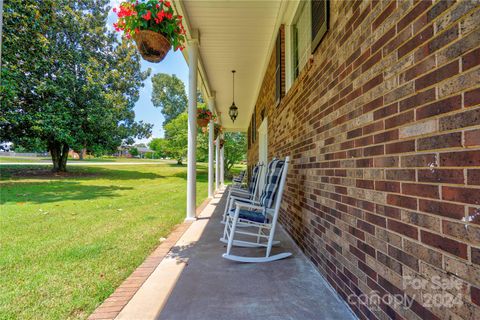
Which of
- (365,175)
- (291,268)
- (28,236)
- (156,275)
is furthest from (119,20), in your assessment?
(28,236)

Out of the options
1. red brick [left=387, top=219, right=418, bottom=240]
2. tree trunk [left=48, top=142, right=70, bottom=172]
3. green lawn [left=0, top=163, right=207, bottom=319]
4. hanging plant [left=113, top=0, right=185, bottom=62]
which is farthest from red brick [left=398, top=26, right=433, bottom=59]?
tree trunk [left=48, top=142, right=70, bottom=172]

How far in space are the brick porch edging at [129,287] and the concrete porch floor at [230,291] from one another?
51mm

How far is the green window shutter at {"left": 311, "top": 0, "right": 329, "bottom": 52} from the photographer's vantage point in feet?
7.01

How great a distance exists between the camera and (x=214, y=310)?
1.70 meters

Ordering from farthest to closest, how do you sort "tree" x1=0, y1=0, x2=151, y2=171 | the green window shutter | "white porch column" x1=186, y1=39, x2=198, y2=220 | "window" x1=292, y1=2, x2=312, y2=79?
"tree" x1=0, y1=0, x2=151, y2=171
"white porch column" x1=186, y1=39, x2=198, y2=220
"window" x1=292, y1=2, x2=312, y2=79
the green window shutter

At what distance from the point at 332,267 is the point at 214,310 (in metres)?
0.89

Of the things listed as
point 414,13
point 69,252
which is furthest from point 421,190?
point 69,252

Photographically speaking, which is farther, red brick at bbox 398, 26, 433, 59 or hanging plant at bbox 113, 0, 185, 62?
hanging plant at bbox 113, 0, 185, 62

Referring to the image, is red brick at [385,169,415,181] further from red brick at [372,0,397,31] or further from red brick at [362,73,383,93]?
red brick at [372,0,397,31]

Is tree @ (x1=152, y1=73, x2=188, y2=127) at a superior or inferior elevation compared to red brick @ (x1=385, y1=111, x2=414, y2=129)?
superior

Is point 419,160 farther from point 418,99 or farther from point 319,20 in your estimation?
point 319,20

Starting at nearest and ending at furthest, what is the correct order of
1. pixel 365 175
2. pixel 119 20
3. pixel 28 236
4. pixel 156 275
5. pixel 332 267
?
1. pixel 365 175
2. pixel 332 267
3. pixel 156 275
4. pixel 119 20
5. pixel 28 236

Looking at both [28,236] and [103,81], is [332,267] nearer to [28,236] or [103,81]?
[28,236]

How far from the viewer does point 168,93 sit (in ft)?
101
